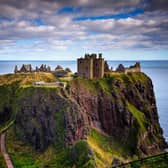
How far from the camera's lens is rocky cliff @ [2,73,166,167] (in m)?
91.0

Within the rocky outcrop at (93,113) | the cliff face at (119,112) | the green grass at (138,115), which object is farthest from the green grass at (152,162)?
the green grass at (138,115)

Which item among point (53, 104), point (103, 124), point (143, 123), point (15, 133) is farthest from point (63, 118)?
point (143, 123)

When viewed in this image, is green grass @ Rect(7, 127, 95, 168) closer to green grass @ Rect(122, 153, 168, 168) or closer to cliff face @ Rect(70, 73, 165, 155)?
cliff face @ Rect(70, 73, 165, 155)

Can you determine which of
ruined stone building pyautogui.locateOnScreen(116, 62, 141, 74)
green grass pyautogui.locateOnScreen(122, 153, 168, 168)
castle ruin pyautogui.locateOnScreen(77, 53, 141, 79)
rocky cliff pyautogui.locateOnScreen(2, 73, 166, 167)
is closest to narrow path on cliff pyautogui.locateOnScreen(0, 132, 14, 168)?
rocky cliff pyautogui.locateOnScreen(2, 73, 166, 167)

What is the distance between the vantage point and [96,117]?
358ft

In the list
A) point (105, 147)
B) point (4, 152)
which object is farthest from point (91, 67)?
point (4, 152)

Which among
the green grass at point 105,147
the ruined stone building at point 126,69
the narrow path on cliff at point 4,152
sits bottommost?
the green grass at point 105,147

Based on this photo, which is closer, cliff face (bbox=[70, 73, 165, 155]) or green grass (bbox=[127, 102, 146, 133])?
cliff face (bbox=[70, 73, 165, 155])

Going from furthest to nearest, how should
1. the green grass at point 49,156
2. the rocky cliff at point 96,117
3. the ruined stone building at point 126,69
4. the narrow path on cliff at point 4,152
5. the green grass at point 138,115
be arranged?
the ruined stone building at point 126,69 → the green grass at point 138,115 → the rocky cliff at point 96,117 → the narrow path on cliff at point 4,152 → the green grass at point 49,156

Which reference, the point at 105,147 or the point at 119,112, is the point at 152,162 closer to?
the point at 105,147

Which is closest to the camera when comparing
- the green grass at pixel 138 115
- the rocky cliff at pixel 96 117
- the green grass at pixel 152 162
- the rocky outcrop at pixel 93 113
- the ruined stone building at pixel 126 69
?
the green grass at pixel 152 162

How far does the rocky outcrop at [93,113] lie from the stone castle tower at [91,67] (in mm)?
2983

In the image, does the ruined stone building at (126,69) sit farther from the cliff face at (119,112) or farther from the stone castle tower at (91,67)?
the stone castle tower at (91,67)

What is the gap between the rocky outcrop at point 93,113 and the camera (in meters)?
91.3
